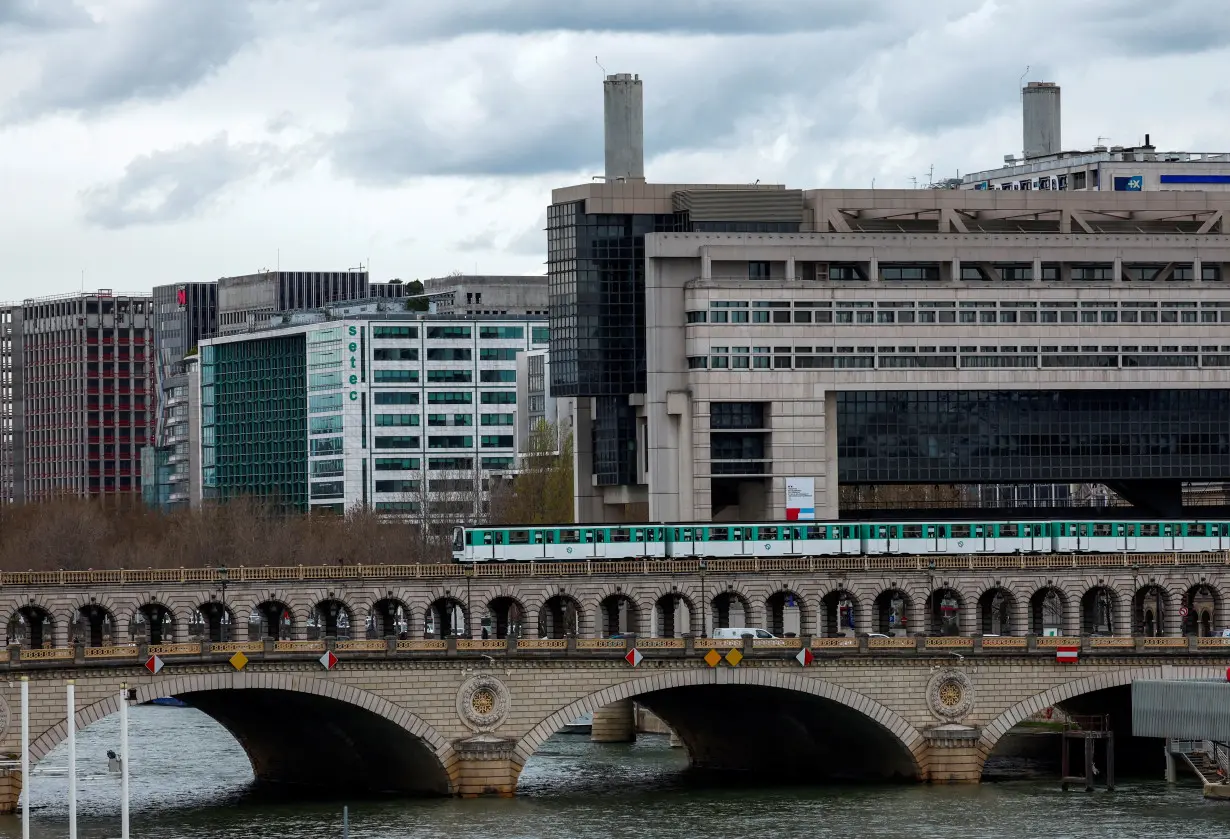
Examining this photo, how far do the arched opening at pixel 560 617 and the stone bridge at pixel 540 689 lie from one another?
507 cm

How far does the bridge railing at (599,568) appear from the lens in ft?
491

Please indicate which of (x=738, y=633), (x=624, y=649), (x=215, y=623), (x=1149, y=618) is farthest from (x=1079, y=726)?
(x=215, y=623)

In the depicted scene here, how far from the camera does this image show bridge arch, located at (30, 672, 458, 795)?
136 meters

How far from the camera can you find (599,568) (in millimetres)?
160125

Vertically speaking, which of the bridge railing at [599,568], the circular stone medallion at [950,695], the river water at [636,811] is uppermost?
the bridge railing at [599,568]

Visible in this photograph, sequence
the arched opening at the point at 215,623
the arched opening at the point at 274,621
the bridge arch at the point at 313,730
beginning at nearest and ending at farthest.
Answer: the bridge arch at the point at 313,730
the arched opening at the point at 215,623
the arched opening at the point at 274,621

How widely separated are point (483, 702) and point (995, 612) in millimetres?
51035

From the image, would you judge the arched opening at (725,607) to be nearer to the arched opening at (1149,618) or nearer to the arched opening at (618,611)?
the arched opening at (618,611)

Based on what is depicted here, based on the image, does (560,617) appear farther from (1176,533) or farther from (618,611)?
(1176,533)

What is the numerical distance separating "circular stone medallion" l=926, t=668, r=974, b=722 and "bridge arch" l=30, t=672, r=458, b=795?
81.7 feet

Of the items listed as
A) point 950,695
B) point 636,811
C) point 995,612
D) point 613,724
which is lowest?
point 636,811

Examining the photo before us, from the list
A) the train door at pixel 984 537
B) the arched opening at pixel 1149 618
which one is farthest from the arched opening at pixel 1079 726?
the train door at pixel 984 537

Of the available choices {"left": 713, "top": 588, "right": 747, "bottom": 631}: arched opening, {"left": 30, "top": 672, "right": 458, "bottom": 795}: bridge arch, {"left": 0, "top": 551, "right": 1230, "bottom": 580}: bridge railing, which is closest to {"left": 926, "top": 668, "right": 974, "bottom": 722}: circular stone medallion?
{"left": 713, "top": 588, "right": 747, "bottom": 631}: arched opening

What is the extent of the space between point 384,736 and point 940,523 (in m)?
45.2
